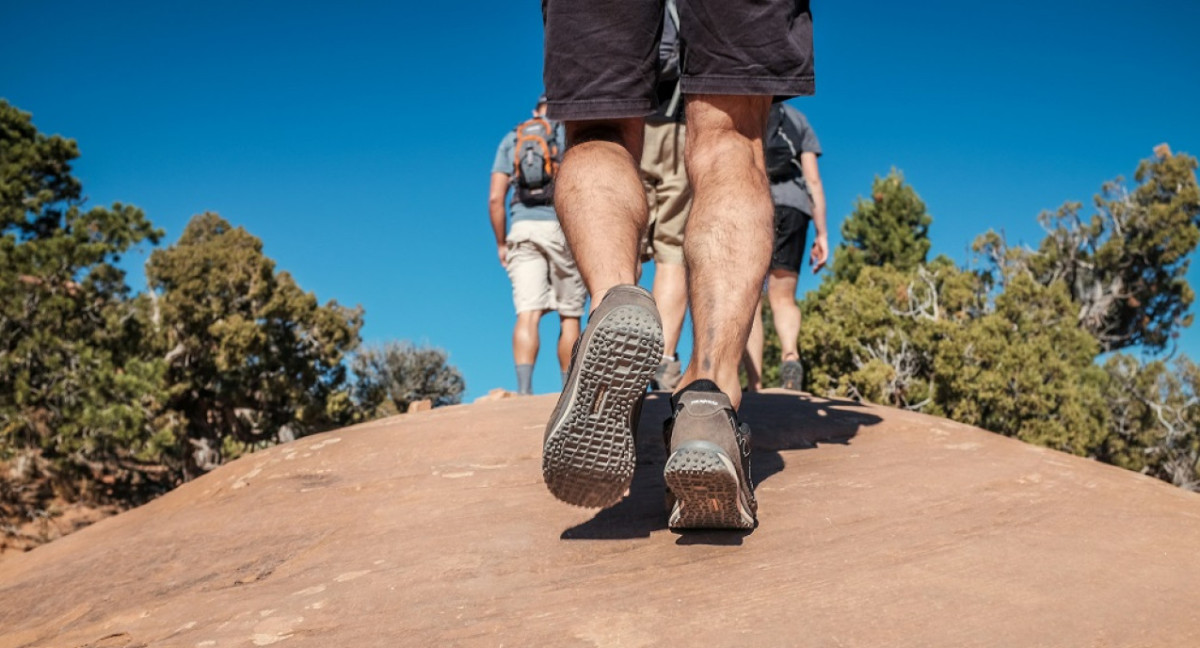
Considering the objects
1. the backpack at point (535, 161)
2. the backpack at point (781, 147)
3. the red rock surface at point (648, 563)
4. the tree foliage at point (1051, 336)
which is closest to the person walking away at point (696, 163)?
the red rock surface at point (648, 563)

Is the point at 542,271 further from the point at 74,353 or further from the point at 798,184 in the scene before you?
the point at 74,353

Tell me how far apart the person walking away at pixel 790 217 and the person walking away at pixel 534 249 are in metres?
1.30

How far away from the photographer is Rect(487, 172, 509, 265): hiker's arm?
21.6ft

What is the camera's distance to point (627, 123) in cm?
203

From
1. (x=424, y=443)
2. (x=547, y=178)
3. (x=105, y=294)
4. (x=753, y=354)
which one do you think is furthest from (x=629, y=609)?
(x=105, y=294)

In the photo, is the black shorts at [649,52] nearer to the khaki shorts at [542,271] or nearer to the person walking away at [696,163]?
the person walking away at [696,163]

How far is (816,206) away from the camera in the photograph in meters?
6.25

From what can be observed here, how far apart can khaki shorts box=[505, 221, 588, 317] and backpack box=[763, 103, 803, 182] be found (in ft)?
4.91

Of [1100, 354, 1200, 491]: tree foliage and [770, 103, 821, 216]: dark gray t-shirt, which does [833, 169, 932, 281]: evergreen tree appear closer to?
[1100, 354, 1200, 491]: tree foliage

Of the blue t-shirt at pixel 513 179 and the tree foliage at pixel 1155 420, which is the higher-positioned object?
the blue t-shirt at pixel 513 179

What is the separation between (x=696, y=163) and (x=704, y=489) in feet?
2.57

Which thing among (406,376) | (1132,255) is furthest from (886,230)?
(406,376)

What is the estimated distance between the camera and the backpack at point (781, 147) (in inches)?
222

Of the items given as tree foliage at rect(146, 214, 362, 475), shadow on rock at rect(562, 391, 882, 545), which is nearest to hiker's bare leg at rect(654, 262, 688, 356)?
shadow on rock at rect(562, 391, 882, 545)
